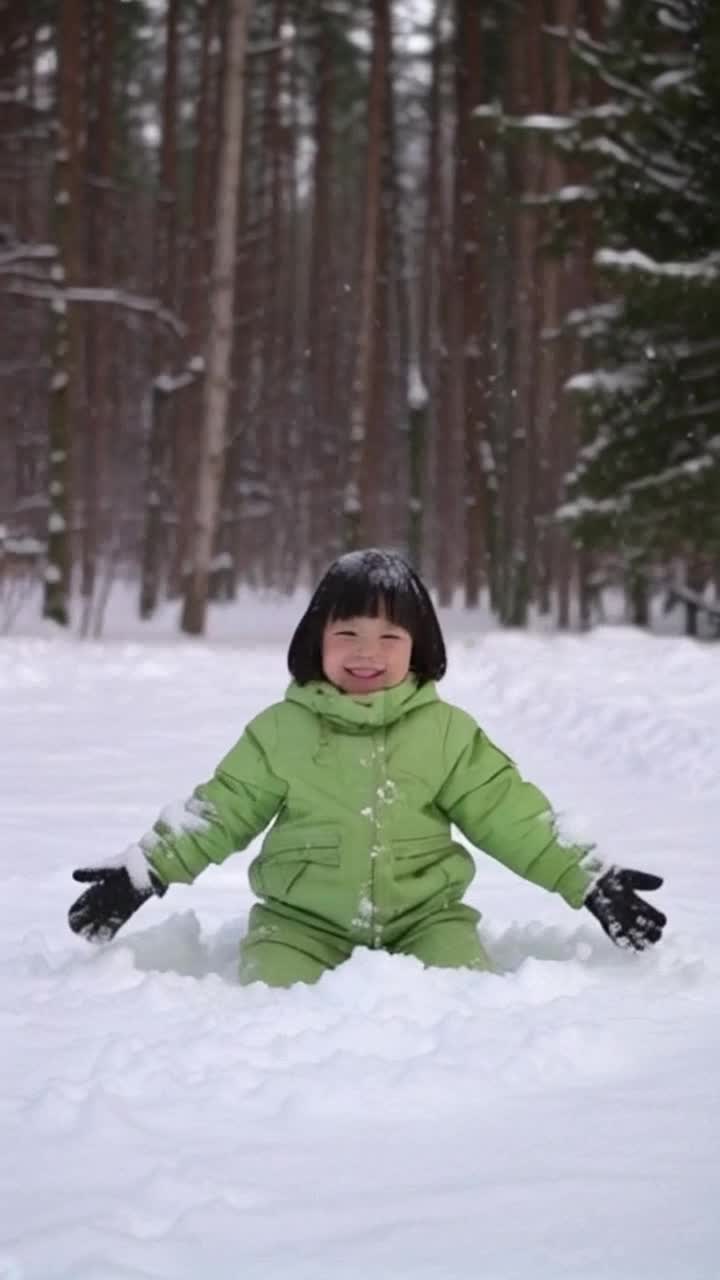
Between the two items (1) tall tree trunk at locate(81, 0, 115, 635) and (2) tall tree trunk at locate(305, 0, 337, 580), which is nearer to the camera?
(1) tall tree trunk at locate(81, 0, 115, 635)

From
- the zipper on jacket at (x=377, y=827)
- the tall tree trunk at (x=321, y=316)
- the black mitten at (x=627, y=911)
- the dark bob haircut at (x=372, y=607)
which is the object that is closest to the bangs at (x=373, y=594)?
the dark bob haircut at (x=372, y=607)

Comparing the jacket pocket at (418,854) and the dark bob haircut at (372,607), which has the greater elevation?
the dark bob haircut at (372,607)

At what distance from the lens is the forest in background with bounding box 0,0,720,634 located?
10359 millimetres

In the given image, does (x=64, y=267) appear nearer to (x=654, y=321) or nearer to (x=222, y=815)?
(x=654, y=321)

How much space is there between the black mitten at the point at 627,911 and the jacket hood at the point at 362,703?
1.84 feet

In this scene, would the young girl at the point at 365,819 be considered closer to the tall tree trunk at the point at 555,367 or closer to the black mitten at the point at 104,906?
the black mitten at the point at 104,906

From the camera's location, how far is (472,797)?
309cm

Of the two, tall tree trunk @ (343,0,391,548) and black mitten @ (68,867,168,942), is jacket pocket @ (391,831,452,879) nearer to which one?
black mitten @ (68,867,168,942)

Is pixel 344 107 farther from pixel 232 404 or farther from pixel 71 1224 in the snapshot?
pixel 71 1224

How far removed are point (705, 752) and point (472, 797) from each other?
120 inches

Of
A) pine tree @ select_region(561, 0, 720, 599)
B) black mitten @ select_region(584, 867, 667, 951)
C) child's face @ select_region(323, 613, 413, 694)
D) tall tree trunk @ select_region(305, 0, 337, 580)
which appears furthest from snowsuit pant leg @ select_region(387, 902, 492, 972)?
tall tree trunk @ select_region(305, 0, 337, 580)

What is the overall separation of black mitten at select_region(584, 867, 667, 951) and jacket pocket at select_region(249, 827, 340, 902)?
0.56 m

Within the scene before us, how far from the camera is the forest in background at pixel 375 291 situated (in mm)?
10359

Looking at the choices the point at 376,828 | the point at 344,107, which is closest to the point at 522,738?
the point at 376,828
